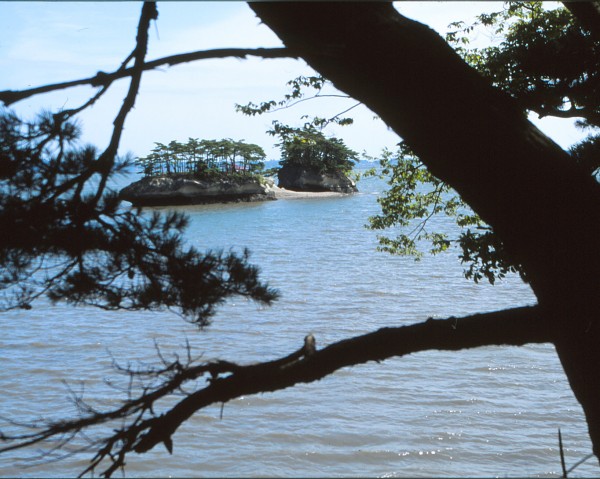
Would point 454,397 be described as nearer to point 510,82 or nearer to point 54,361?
point 510,82

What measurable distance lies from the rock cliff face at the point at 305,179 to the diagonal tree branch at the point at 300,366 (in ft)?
206

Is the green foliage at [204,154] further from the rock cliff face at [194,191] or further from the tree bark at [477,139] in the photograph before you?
the tree bark at [477,139]

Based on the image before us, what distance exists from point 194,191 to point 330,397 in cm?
4434

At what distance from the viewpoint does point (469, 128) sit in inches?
90.3

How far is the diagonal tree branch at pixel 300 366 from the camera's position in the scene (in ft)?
8.14

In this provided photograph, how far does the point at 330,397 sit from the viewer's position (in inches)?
378

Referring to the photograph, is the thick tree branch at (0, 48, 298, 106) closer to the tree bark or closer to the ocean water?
the tree bark

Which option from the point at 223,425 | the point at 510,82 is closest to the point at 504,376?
the point at 223,425

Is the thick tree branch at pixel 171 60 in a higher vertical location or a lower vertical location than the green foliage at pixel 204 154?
lower

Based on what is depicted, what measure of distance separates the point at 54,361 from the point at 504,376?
7047 millimetres

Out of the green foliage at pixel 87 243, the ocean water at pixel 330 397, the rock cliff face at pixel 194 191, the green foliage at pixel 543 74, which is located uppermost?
the rock cliff face at pixel 194 191

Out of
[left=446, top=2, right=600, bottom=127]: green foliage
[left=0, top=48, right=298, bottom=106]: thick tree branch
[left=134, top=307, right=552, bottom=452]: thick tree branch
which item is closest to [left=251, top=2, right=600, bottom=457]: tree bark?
[left=0, top=48, right=298, bottom=106]: thick tree branch

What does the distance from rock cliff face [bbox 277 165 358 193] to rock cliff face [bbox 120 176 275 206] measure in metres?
5.85

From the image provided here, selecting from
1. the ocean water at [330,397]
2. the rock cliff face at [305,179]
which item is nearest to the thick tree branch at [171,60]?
the ocean water at [330,397]
